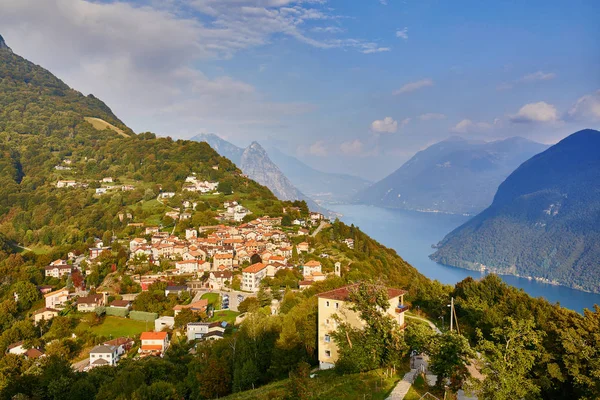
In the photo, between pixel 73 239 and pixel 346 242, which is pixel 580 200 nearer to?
pixel 346 242

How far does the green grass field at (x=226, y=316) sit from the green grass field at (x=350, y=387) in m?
14.7

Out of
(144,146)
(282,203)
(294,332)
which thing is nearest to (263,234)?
(282,203)

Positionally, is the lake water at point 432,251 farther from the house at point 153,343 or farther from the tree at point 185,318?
the house at point 153,343

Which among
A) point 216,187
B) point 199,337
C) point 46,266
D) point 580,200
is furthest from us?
point 580,200

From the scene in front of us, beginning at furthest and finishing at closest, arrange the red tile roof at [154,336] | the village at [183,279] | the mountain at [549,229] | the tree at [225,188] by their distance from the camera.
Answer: the mountain at [549,229]
the tree at [225,188]
the village at [183,279]
the red tile roof at [154,336]

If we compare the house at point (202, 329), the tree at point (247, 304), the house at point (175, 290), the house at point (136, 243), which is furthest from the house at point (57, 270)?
the tree at point (247, 304)

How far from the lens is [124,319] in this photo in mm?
30344

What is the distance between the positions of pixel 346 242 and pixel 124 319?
957 inches

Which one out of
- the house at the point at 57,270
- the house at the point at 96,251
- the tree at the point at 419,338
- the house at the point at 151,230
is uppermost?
the tree at the point at 419,338

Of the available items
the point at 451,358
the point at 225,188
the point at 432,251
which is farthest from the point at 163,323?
the point at 432,251

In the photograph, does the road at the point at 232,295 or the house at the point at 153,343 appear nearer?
the house at the point at 153,343

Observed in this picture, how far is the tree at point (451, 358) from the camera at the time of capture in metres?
10.7

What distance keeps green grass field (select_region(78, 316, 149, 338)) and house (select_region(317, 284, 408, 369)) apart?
58.3 feet

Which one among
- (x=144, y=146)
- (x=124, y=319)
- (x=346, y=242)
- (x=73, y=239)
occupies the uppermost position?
(x=144, y=146)
